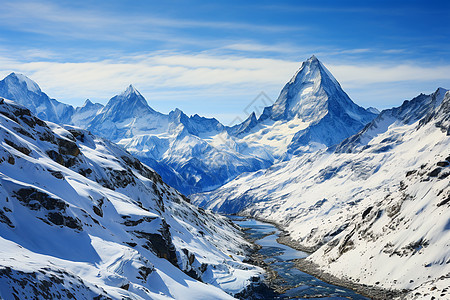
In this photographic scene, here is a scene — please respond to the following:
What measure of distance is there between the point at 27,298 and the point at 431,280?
83.4m

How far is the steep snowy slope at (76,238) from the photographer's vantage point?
41.1m

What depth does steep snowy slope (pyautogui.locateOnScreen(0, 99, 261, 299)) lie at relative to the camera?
41.1m

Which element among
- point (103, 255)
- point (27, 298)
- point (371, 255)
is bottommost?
point (27, 298)

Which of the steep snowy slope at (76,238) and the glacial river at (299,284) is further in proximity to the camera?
the glacial river at (299,284)

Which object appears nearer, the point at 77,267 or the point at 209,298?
the point at 77,267

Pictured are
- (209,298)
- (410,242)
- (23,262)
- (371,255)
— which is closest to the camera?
(23,262)

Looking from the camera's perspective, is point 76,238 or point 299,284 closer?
point 76,238

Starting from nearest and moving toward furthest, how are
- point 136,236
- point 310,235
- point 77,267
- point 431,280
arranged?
Result: 1. point 77,267
2. point 136,236
3. point 431,280
4. point 310,235

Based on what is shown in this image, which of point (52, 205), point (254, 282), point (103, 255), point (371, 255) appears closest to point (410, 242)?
point (371, 255)

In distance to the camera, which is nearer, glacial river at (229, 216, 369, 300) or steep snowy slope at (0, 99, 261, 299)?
steep snowy slope at (0, 99, 261, 299)

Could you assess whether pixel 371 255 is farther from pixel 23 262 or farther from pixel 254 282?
pixel 23 262

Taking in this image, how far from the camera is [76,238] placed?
5738 cm

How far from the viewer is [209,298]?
226ft

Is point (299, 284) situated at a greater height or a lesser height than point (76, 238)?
lesser
